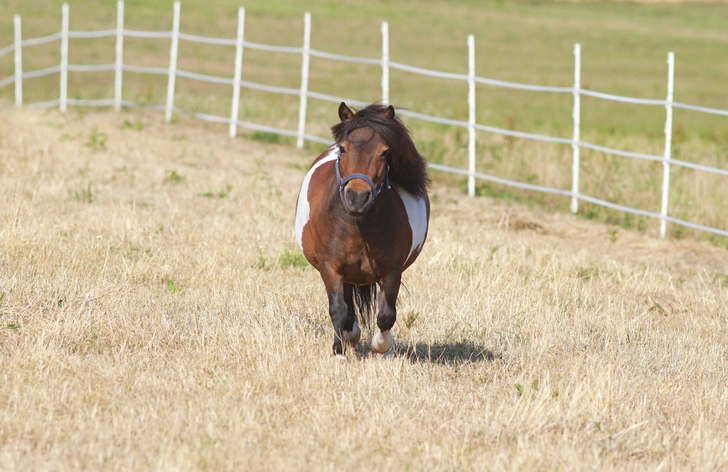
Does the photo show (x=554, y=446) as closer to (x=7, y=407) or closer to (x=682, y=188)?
(x=7, y=407)

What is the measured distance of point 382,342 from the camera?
18.1 feet

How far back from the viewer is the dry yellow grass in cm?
423

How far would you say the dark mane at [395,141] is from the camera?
4.99 metres

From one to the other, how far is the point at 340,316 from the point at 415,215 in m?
0.76

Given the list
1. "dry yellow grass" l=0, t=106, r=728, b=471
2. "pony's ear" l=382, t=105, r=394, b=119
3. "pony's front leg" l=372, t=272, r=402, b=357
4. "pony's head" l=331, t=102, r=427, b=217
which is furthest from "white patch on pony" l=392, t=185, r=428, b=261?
"dry yellow grass" l=0, t=106, r=728, b=471

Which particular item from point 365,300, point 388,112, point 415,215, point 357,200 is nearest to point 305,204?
point 415,215

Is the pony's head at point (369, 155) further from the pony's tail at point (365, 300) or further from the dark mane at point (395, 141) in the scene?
the pony's tail at point (365, 300)

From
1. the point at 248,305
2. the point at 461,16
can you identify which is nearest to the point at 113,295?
the point at 248,305

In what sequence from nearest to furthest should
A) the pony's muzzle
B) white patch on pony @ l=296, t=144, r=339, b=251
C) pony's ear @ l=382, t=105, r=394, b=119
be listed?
the pony's muzzle < pony's ear @ l=382, t=105, r=394, b=119 < white patch on pony @ l=296, t=144, r=339, b=251

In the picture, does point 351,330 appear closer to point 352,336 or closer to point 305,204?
point 352,336

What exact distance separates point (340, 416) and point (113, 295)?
2.44 m

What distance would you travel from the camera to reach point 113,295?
251 inches

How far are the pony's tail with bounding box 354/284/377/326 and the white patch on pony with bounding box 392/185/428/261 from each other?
494 mm

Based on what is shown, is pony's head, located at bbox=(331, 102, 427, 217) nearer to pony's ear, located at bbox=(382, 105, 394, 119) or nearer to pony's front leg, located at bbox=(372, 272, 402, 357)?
pony's ear, located at bbox=(382, 105, 394, 119)
